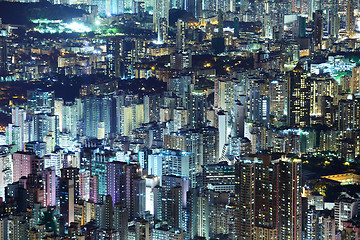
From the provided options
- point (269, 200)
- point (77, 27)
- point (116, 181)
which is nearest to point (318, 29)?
point (77, 27)

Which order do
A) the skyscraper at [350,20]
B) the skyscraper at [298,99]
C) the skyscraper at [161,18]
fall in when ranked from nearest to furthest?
1. the skyscraper at [298,99]
2. the skyscraper at [161,18]
3. the skyscraper at [350,20]

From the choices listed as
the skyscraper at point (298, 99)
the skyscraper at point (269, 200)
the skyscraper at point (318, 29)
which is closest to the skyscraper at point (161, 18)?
the skyscraper at point (318, 29)

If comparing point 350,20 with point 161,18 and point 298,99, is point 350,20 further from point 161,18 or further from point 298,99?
point 298,99

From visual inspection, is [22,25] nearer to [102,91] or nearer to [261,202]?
[102,91]

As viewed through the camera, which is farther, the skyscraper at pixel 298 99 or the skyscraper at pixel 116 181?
the skyscraper at pixel 298 99

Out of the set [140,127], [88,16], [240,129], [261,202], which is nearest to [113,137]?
[140,127]

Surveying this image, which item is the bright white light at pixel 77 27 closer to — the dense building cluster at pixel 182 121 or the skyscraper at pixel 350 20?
the dense building cluster at pixel 182 121
